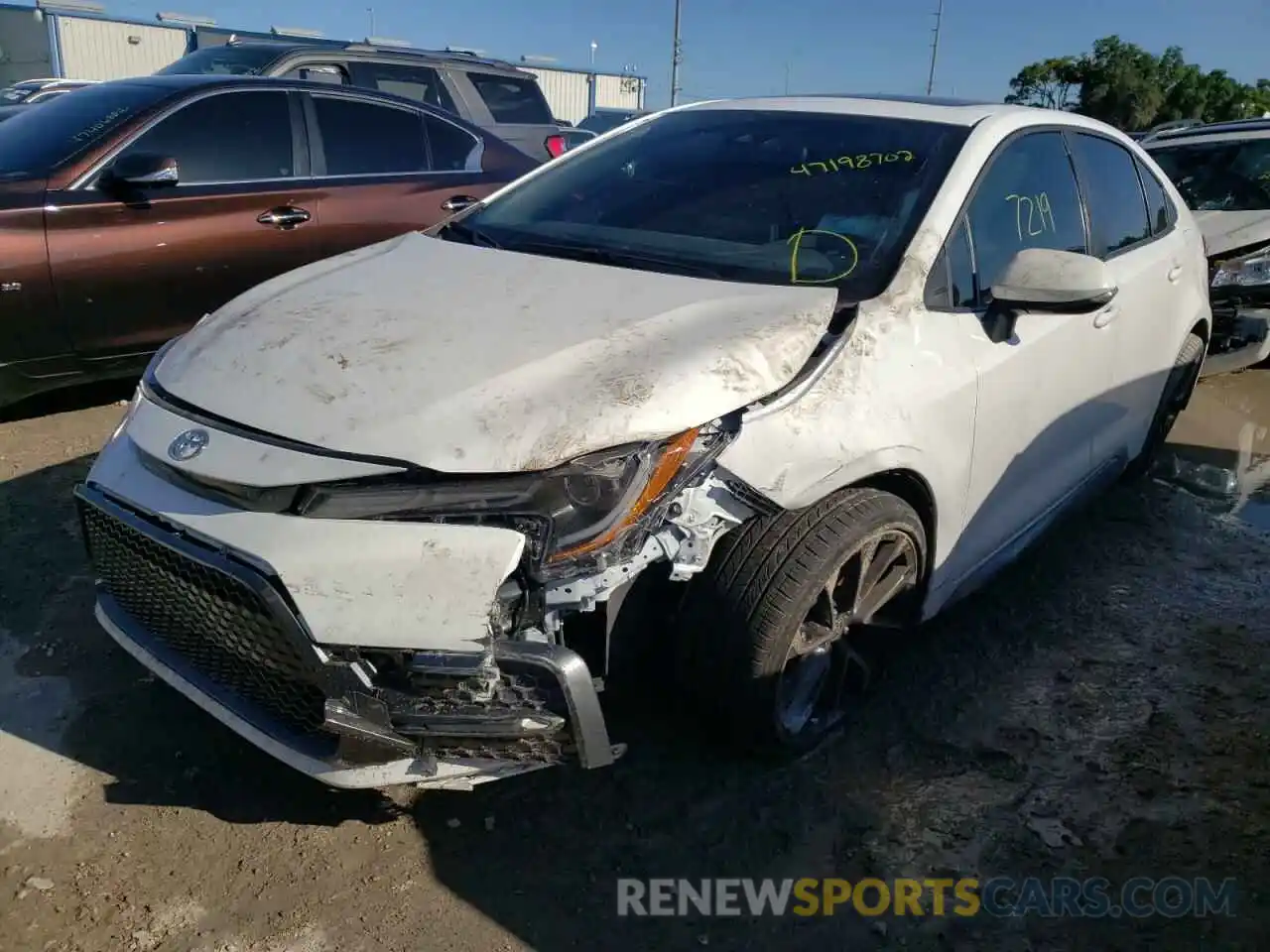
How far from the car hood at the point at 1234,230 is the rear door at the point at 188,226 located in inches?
207

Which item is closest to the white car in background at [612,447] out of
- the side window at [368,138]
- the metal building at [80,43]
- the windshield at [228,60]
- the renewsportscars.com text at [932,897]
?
the renewsportscars.com text at [932,897]

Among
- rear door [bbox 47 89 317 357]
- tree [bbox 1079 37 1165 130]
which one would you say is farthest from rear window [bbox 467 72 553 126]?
tree [bbox 1079 37 1165 130]

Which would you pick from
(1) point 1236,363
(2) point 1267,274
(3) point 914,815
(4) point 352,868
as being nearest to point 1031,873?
(3) point 914,815

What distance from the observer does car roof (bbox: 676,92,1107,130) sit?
10.6ft

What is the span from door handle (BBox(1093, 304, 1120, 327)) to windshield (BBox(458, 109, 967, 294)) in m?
0.81

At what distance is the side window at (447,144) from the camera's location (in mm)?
5902

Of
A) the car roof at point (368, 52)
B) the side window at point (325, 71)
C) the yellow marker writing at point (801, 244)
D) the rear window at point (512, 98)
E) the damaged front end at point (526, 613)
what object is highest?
the car roof at point (368, 52)

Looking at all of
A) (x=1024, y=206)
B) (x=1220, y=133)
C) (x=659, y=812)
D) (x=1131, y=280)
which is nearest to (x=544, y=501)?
(x=659, y=812)

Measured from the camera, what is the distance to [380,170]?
18.4 feet

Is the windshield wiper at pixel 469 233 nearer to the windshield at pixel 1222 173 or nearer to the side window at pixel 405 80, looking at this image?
the side window at pixel 405 80

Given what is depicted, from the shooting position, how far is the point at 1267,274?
610 cm

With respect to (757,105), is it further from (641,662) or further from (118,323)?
(118,323)

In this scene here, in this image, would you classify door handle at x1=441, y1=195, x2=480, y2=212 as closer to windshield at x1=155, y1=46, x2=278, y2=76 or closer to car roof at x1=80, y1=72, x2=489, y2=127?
car roof at x1=80, y1=72, x2=489, y2=127

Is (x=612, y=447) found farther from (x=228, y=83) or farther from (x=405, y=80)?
(x=405, y=80)
